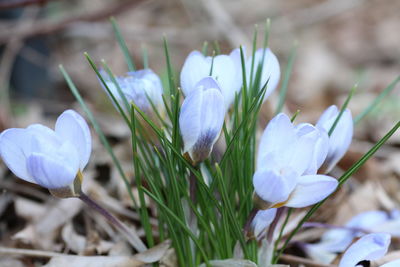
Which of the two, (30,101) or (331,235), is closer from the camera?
(331,235)

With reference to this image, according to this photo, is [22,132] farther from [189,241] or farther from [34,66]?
[34,66]

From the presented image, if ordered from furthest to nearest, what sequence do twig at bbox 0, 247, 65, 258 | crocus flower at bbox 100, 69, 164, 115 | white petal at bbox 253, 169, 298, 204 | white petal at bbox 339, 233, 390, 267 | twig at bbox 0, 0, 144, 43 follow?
twig at bbox 0, 0, 144, 43 < twig at bbox 0, 247, 65, 258 < crocus flower at bbox 100, 69, 164, 115 < white petal at bbox 339, 233, 390, 267 < white petal at bbox 253, 169, 298, 204

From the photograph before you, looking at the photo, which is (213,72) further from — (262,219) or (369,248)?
(369,248)

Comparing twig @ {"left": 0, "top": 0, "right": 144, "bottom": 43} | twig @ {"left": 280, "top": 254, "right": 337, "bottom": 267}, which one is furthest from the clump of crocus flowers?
twig @ {"left": 0, "top": 0, "right": 144, "bottom": 43}

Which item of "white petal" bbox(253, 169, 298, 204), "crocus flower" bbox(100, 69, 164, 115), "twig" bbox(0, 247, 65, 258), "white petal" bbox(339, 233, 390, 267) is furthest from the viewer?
"twig" bbox(0, 247, 65, 258)

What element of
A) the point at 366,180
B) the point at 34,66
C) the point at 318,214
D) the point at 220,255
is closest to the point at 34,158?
the point at 220,255

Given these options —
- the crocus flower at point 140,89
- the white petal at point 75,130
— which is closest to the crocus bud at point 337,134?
the crocus flower at point 140,89

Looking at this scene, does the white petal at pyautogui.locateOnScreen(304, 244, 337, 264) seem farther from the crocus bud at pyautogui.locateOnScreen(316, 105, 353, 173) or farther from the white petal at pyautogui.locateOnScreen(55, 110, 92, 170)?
the white petal at pyautogui.locateOnScreen(55, 110, 92, 170)
